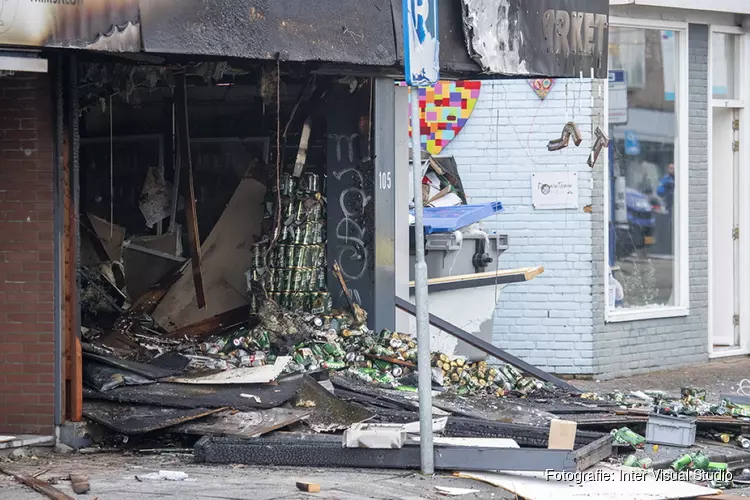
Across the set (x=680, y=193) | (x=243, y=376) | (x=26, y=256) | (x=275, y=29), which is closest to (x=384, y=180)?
(x=243, y=376)

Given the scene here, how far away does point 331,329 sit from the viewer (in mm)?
10039

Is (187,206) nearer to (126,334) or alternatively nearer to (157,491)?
(126,334)

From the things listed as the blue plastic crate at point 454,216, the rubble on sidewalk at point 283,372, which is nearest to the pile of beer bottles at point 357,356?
the rubble on sidewalk at point 283,372

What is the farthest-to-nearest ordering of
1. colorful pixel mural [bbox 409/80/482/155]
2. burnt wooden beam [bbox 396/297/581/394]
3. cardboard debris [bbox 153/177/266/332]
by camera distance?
colorful pixel mural [bbox 409/80/482/155] → cardboard debris [bbox 153/177/266/332] → burnt wooden beam [bbox 396/297/581/394]

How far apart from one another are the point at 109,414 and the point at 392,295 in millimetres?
2955

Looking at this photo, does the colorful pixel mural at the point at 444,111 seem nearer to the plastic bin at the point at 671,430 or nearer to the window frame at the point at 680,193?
the window frame at the point at 680,193

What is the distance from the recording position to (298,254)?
402 inches

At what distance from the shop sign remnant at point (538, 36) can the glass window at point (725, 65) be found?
422 centimetres

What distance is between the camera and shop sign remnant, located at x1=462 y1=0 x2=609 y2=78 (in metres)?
9.07

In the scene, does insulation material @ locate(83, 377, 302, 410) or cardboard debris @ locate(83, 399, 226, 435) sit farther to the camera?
insulation material @ locate(83, 377, 302, 410)

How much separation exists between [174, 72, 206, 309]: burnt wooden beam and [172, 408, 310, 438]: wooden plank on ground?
2.55 m

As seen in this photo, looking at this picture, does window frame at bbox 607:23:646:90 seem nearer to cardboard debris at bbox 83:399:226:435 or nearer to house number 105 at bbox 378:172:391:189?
house number 105 at bbox 378:172:391:189

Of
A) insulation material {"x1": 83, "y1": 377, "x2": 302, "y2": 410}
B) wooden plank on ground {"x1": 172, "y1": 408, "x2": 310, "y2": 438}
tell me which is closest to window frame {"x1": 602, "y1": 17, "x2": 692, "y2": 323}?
insulation material {"x1": 83, "y1": 377, "x2": 302, "y2": 410}

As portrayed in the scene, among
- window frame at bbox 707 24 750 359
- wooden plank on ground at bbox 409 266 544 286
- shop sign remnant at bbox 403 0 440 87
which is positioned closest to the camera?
shop sign remnant at bbox 403 0 440 87
